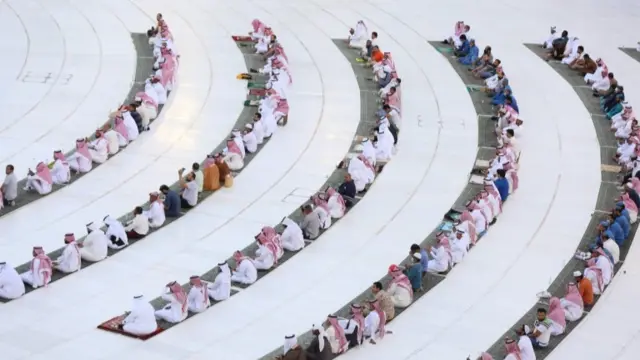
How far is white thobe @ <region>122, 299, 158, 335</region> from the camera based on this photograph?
783 inches

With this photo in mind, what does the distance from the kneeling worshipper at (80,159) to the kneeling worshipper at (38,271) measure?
4.96 m

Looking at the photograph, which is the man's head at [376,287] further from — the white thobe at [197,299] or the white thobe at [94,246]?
the white thobe at [94,246]

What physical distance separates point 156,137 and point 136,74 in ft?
14.4

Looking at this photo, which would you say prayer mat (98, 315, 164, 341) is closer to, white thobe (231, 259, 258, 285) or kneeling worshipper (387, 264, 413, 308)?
white thobe (231, 259, 258, 285)

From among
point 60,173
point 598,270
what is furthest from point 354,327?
point 60,173

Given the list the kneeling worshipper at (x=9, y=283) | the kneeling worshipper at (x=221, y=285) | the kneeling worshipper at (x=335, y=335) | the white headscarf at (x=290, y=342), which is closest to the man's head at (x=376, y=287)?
the kneeling worshipper at (x=335, y=335)

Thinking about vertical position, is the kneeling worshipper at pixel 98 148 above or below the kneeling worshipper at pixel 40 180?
above

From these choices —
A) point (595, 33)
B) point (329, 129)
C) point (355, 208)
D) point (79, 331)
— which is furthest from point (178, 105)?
point (595, 33)

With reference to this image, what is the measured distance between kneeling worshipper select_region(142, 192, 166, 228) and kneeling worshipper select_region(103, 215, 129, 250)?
0.92 metres

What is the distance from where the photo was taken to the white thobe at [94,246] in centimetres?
2230

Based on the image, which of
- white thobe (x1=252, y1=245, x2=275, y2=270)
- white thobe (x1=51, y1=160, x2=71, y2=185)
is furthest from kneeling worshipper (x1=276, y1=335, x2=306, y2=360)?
white thobe (x1=51, y1=160, x2=71, y2=185)

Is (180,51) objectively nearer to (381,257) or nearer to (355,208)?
(355,208)

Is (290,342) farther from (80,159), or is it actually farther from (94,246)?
(80,159)

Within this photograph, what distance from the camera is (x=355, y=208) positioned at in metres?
25.5
